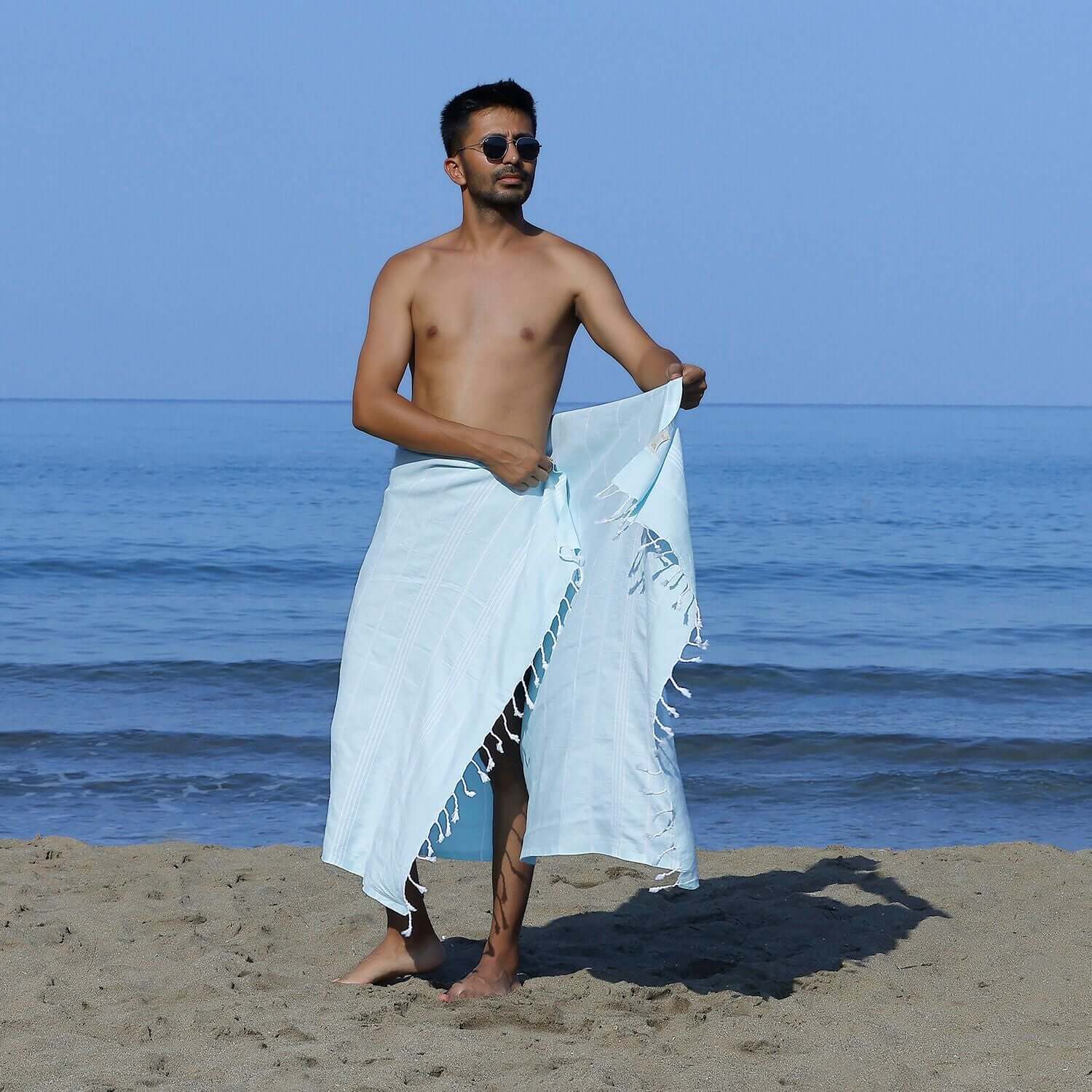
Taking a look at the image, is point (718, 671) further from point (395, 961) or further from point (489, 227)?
point (489, 227)

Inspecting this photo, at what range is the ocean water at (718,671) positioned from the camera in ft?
24.2

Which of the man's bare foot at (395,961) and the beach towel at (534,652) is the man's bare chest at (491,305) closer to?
the beach towel at (534,652)

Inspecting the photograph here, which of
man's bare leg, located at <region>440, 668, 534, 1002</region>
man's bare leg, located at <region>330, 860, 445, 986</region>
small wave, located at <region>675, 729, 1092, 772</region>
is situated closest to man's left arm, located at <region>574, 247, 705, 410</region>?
man's bare leg, located at <region>440, 668, 534, 1002</region>

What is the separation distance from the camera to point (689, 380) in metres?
3.60

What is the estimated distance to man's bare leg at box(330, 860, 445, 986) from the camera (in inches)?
161

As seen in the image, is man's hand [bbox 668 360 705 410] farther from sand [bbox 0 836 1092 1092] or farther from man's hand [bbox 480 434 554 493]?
sand [bbox 0 836 1092 1092]

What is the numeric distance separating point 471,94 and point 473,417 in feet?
2.77

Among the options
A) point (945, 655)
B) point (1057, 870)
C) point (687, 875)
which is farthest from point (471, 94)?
point (945, 655)

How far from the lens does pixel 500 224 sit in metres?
3.84

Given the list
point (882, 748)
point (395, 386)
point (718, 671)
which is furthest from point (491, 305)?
point (718, 671)

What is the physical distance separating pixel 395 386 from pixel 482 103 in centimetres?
77

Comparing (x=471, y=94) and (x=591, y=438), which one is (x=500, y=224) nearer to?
(x=471, y=94)

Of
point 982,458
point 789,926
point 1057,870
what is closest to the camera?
point 789,926

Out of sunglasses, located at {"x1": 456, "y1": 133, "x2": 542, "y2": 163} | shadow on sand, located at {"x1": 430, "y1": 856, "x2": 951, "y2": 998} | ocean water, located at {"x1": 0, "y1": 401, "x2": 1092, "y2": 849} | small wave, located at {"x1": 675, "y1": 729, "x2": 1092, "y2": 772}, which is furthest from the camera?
small wave, located at {"x1": 675, "y1": 729, "x2": 1092, "y2": 772}
